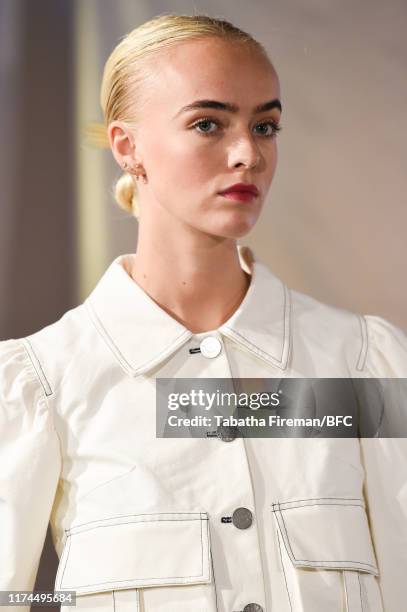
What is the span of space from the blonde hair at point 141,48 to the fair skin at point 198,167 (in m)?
0.02

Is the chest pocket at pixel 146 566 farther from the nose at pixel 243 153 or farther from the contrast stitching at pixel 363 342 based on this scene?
the nose at pixel 243 153

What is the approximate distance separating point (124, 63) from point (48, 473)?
0.70m

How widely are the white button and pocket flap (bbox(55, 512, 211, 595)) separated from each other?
26 cm

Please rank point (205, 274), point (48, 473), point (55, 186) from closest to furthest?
point (48, 473), point (205, 274), point (55, 186)

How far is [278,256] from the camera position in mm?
1711

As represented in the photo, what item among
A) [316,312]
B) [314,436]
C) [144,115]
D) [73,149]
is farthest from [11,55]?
[314,436]

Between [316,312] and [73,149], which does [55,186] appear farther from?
[316,312]

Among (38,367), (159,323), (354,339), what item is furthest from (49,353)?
(354,339)

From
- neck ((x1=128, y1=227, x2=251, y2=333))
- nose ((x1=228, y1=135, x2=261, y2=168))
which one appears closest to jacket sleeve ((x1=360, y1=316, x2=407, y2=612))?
neck ((x1=128, y1=227, x2=251, y2=333))

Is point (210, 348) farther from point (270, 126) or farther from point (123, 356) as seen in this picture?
point (270, 126)

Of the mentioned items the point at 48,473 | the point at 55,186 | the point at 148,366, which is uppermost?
the point at 55,186

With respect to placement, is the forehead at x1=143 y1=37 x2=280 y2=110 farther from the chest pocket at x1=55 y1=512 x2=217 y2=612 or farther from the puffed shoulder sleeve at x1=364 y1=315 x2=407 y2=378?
the chest pocket at x1=55 y1=512 x2=217 y2=612

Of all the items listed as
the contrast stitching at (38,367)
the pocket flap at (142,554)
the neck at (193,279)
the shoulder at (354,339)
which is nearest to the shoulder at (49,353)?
the contrast stitching at (38,367)

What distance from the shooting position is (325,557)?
131 cm
